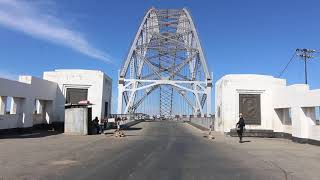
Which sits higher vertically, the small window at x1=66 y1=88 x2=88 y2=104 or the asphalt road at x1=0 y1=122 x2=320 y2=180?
the small window at x1=66 y1=88 x2=88 y2=104

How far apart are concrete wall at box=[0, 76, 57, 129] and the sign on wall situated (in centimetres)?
1742

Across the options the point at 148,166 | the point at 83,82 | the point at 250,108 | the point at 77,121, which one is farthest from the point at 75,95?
the point at 148,166

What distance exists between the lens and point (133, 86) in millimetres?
121125

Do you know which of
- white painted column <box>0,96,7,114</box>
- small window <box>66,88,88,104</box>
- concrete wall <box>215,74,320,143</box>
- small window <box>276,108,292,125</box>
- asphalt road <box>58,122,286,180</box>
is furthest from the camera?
small window <box>66,88,88,104</box>

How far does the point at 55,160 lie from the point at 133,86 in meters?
105

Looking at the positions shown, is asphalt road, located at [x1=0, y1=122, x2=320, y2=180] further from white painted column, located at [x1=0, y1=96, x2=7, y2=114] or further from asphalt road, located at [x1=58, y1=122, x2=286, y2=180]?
white painted column, located at [x1=0, y1=96, x2=7, y2=114]

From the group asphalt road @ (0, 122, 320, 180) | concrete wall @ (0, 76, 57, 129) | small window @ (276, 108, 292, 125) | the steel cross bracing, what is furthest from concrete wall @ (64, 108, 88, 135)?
the steel cross bracing

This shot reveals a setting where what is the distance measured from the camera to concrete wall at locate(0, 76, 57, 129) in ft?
104

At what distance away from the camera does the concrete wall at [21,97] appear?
31828 millimetres

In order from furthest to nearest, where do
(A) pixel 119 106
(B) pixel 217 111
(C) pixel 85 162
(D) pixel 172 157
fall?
1. (A) pixel 119 106
2. (B) pixel 217 111
3. (D) pixel 172 157
4. (C) pixel 85 162

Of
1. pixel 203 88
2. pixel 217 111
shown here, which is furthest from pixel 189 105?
pixel 217 111

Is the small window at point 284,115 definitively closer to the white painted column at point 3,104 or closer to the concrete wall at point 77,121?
the concrete wall at point 77,121

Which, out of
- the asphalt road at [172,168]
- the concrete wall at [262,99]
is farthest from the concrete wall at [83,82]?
the asphalt road at [172,168]

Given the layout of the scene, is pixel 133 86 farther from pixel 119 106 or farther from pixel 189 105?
pixel 189 105
